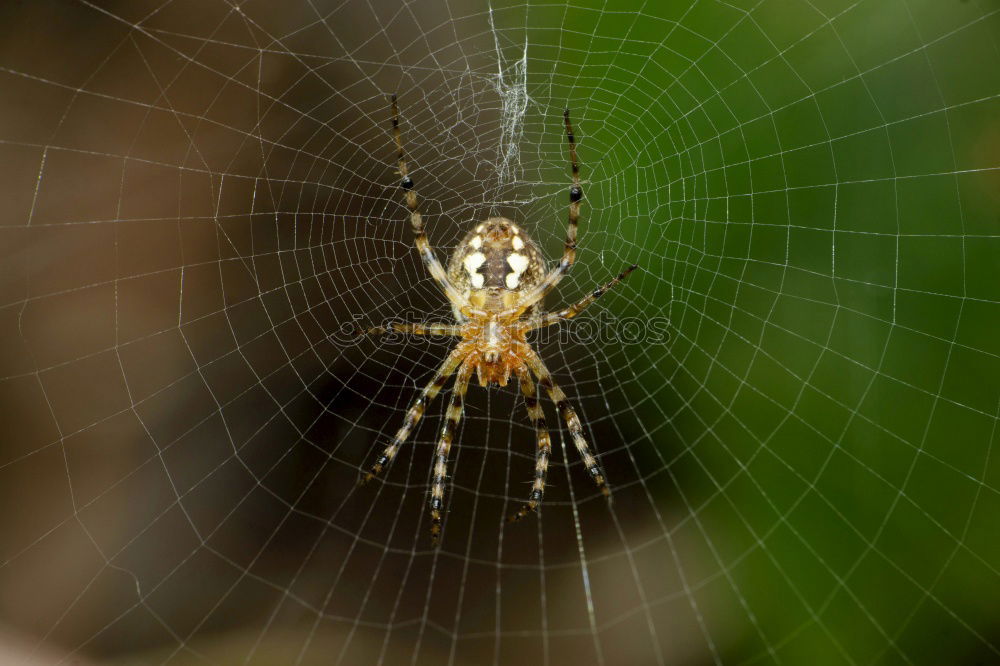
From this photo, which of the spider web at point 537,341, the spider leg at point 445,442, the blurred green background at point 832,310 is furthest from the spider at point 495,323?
the blurred green background at point 832,310

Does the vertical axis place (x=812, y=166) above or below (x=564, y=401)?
above

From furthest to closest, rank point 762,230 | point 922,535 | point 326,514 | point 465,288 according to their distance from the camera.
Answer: point 326,514 < point 465,288 < point 762,230 < point 922,535

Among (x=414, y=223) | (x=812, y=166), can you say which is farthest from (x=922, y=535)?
(x=414, y=223)

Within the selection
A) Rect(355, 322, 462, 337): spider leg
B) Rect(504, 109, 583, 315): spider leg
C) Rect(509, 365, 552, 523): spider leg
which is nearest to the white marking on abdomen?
Rect(504, 109, 583, 315): spider leg

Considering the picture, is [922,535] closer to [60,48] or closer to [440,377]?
[440,377]

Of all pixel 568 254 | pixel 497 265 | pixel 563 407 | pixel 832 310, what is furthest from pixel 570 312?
pixel 832 310

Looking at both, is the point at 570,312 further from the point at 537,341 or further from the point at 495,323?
the point at 537,341
